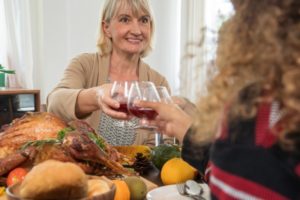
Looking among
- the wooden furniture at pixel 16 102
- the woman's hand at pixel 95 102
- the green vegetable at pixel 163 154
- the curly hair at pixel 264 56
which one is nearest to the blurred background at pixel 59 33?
the wooden furniture at pixel 16 102

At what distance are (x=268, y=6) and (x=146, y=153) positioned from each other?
33.8 inches

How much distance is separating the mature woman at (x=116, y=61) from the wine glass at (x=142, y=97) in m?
0.56

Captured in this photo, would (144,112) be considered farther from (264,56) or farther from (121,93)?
(264,56)

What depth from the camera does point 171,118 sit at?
3.20 ft

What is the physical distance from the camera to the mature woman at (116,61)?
1.75 m

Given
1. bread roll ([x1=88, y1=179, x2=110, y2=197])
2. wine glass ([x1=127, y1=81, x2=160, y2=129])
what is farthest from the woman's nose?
bread roll ([x1=88, y1=179, x2=110, y2=197])

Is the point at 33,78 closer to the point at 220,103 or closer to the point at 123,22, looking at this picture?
the point at 123,22

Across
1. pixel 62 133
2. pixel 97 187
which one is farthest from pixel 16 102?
pixel 97 187

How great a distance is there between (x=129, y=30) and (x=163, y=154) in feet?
2.80

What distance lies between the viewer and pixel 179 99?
43.0 inches

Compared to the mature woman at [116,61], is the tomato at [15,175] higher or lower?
lower

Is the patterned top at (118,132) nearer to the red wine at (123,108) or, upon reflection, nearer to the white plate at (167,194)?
the red wine at (123,108)

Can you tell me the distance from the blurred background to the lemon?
2.18m

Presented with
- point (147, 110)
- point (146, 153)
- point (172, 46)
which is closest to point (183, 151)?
point (147, 110)
